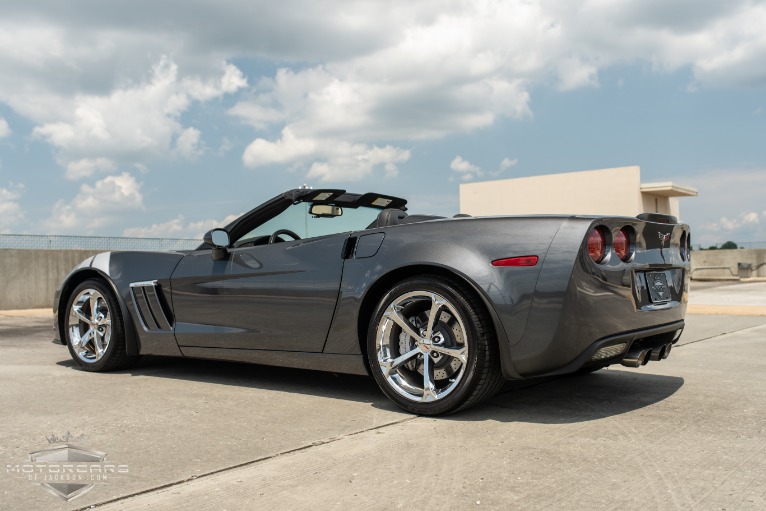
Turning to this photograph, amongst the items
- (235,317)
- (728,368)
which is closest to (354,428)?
(235,317)

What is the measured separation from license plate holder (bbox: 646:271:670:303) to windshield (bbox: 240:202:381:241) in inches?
66.9

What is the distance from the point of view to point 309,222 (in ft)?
14.9

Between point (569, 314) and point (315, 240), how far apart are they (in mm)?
1581

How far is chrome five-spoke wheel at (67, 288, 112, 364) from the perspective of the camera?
5.11 metres

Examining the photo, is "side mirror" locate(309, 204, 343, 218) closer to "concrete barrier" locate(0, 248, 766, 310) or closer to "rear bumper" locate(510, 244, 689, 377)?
"rear bumper" locate(510, 244, 689, 377)

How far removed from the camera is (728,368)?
202 inches

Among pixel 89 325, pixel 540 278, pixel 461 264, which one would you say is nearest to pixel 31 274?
pixel 89 325

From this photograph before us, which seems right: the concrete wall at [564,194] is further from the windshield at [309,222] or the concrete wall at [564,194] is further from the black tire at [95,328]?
the windshield at [309,222]

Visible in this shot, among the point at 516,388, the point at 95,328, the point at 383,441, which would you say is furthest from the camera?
the point at 95,328

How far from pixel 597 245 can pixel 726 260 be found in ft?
112

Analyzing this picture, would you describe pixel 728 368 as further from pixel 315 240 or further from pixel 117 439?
pixel 117 439

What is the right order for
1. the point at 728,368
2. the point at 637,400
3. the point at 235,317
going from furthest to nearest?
the point at 728,368 < the point at 235,317 < the point at 637,400

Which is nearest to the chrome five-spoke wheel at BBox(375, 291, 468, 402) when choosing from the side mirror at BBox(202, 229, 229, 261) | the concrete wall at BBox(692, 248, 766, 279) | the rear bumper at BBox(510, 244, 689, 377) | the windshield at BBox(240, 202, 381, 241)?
the rear bumper at BBox(510, 244, 689, 377)

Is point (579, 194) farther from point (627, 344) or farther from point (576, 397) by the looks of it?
point (627, 344)
